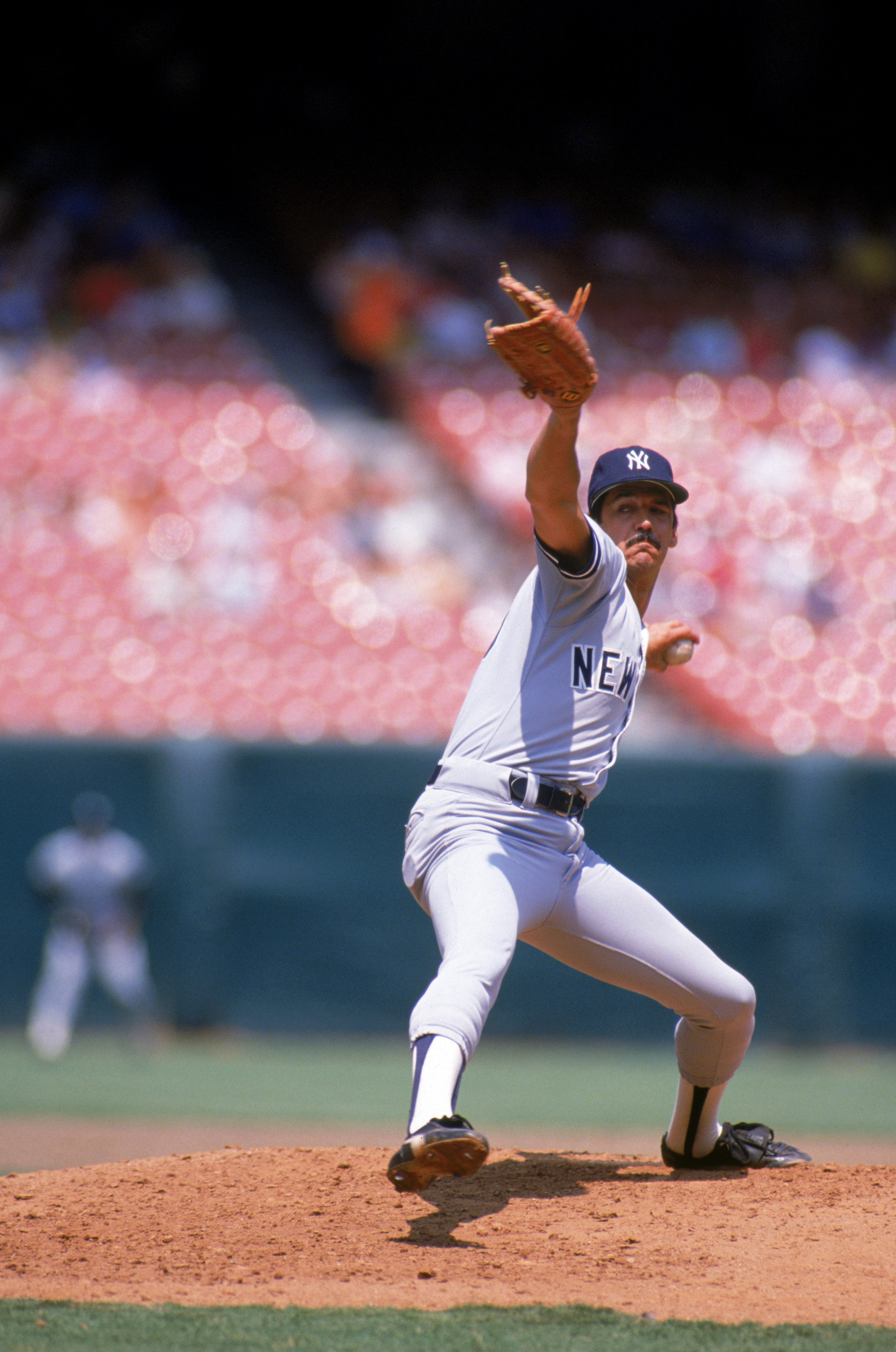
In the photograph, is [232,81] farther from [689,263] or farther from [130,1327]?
[130,1327]

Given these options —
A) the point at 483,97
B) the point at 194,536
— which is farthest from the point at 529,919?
the point at 483,97

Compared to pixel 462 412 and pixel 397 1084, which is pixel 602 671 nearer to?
pixel 397 1084

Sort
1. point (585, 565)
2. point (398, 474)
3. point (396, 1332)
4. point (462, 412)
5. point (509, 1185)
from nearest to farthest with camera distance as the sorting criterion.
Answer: point (396, 1332) → point (585, 565) → point (509, 1185) → point (398, 474) → point (462, 412)

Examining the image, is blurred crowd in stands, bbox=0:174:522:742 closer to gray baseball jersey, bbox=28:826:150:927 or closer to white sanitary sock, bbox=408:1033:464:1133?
gray baseball jersey, bbox=28:826:150:927

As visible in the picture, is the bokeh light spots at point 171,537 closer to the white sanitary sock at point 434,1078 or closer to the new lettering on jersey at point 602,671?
the new lettering on jersey at point 602,671

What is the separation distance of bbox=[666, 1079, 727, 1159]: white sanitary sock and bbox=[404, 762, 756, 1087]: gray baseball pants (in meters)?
0.12

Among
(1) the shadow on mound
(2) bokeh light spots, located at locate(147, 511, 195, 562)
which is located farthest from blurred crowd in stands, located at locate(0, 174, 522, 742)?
(1) the shadow on mound

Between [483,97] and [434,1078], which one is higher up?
[483,97]

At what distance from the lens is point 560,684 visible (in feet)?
9.00

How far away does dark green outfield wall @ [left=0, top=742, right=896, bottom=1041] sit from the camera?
24.4 ft

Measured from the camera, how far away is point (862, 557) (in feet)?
31.5

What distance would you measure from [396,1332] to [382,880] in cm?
546

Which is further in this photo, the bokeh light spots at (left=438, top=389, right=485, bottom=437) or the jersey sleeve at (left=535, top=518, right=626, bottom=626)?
the bokeh light spots at (left=438, top=389, right=485, bottom=437)

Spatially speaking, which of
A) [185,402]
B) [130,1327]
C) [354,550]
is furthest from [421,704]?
[130,1327]
